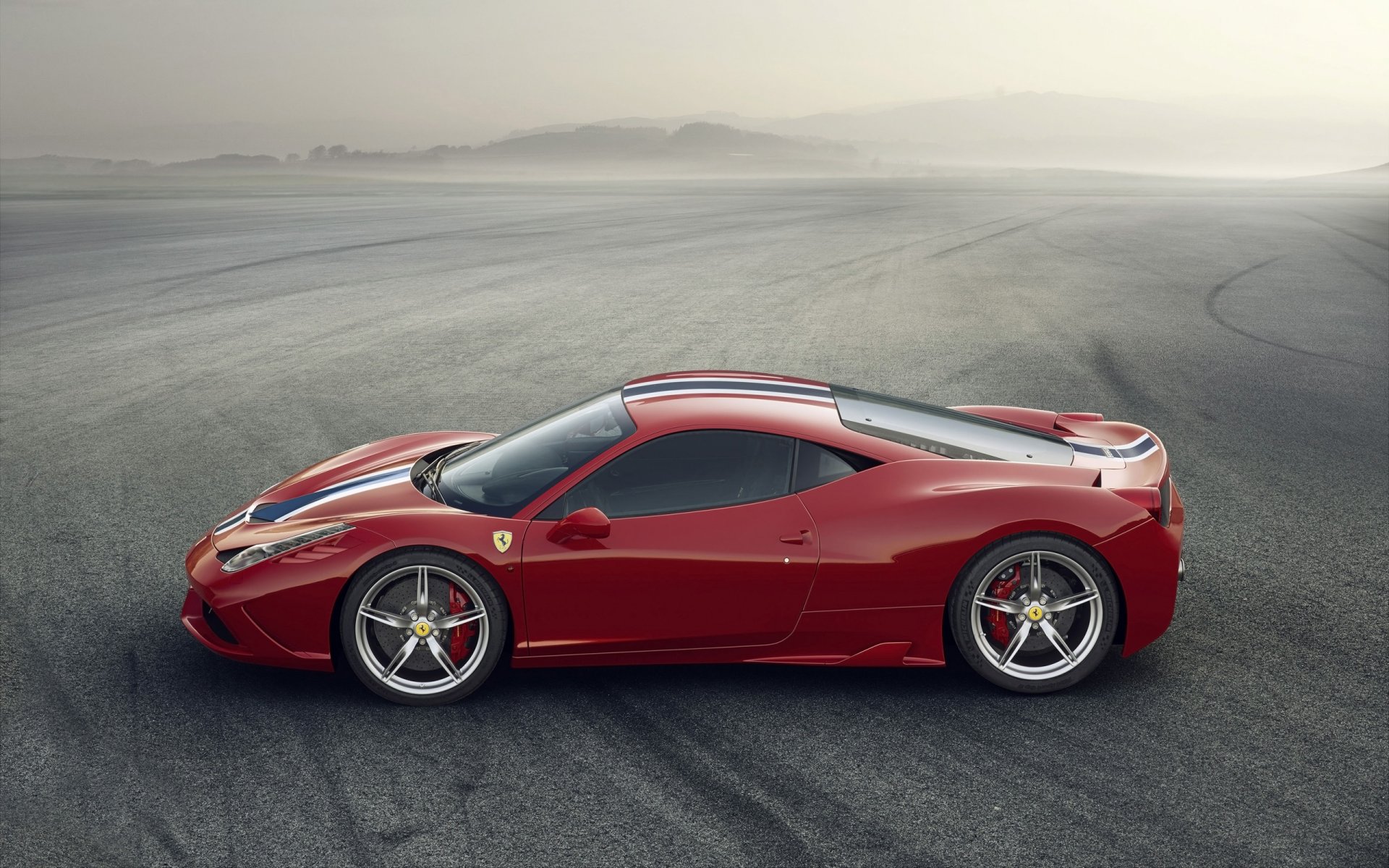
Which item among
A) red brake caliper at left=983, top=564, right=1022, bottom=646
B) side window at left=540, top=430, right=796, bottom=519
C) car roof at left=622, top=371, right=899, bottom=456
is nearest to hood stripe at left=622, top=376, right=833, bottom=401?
car roof at left=622, top=371, right=899, bottom=456

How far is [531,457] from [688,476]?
77 cm

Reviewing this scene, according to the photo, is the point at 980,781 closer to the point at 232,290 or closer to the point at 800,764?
the point at 800,764

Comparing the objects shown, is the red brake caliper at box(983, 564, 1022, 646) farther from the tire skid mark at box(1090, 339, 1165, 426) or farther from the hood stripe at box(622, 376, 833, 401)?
the tire skid mark at box(1090, 339, 1165, 426)

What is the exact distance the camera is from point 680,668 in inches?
196

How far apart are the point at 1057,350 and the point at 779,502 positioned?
28.5ft

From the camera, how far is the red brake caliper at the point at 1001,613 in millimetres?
4613

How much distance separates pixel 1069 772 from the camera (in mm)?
4051

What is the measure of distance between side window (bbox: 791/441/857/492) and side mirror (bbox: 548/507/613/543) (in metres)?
0.80

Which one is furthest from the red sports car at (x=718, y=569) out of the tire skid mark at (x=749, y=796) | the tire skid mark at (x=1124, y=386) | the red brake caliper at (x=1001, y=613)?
the tire skid mark at (x=1124, y=386)

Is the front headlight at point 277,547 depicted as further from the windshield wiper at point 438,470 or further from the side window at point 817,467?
the side window at point 817,467

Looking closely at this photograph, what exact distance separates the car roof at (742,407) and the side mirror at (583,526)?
495mm

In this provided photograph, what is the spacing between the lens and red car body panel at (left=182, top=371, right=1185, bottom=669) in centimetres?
445

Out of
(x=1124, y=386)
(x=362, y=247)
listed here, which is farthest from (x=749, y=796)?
(x=362, y=247)

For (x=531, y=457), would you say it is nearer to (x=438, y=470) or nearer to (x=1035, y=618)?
(x=438, y=470)
